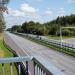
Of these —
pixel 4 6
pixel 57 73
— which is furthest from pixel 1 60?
pixel 4 6

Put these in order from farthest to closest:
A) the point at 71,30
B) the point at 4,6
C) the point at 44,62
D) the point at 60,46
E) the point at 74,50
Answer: the point at 71,30
the point at 60,46
the point at 74,50
the point at 4,6
the point at 44,62

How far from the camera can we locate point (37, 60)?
5391 mm

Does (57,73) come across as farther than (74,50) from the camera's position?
No

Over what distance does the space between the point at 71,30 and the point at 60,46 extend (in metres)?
85.2

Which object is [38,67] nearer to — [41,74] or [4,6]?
[41,74]

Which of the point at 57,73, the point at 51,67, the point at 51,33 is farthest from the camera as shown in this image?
the point at 51,33

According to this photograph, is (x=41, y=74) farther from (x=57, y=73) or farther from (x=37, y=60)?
(x=57, y=73)

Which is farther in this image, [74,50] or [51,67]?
[74,50]

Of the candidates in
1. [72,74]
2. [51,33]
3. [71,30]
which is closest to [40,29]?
[51,33]

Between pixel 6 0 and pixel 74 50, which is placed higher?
pixel 6 0

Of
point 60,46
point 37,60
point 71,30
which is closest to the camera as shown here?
point 37,60

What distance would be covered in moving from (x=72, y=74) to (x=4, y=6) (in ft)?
43.8

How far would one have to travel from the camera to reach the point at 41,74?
5.32 m

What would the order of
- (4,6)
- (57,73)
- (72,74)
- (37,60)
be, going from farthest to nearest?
(72,74)
(4,6)
(37,60)
(57,73)
